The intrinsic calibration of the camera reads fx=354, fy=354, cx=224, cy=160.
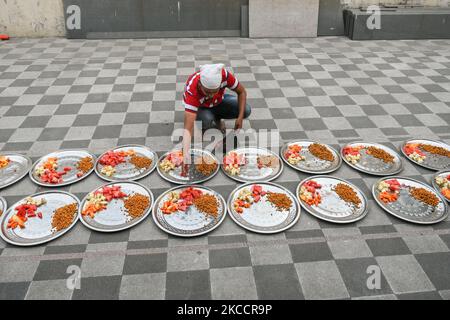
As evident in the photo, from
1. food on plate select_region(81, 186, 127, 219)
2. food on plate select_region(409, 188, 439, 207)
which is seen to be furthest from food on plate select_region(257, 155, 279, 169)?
food on plate select_region(81, 186, 127, 219)

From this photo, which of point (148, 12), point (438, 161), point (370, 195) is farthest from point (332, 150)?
point (148, 12)

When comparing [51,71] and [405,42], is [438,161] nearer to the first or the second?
[405,42]

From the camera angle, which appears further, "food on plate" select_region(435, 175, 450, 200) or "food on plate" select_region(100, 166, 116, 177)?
"food on plate" select_region(100, 166, 116, 177)

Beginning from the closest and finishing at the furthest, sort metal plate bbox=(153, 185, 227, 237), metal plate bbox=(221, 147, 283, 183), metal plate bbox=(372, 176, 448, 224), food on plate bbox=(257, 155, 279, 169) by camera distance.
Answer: metal plate bbox=(153, 185, 227, 237) → metal plate bbox=(372, 176, 448, 224) → metal plate bbox=(221, 147, 283, 183) → food on plate bbox=(257, 155, 279, 169)

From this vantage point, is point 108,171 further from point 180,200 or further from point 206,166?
point 206,166

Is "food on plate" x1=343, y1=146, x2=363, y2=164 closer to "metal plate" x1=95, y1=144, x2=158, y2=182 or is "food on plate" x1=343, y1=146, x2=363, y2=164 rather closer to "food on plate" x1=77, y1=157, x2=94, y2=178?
"metal plate" x1=95, y1=144, x2=158, y2=182

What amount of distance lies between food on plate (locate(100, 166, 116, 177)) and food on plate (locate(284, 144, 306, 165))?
7.34 ft

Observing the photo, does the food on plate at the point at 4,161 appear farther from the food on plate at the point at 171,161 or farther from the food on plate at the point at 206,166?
the food on plate at the point at 206,166

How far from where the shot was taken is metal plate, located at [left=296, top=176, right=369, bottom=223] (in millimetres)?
3759

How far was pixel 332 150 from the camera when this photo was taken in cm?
483

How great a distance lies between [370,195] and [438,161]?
1.28 metres

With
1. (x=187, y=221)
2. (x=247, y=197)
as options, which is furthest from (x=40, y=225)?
(x=247, y=197)

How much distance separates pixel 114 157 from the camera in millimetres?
4566

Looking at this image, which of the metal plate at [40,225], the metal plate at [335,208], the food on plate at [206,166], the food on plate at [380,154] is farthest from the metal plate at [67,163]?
the food on plate at [380,154]
